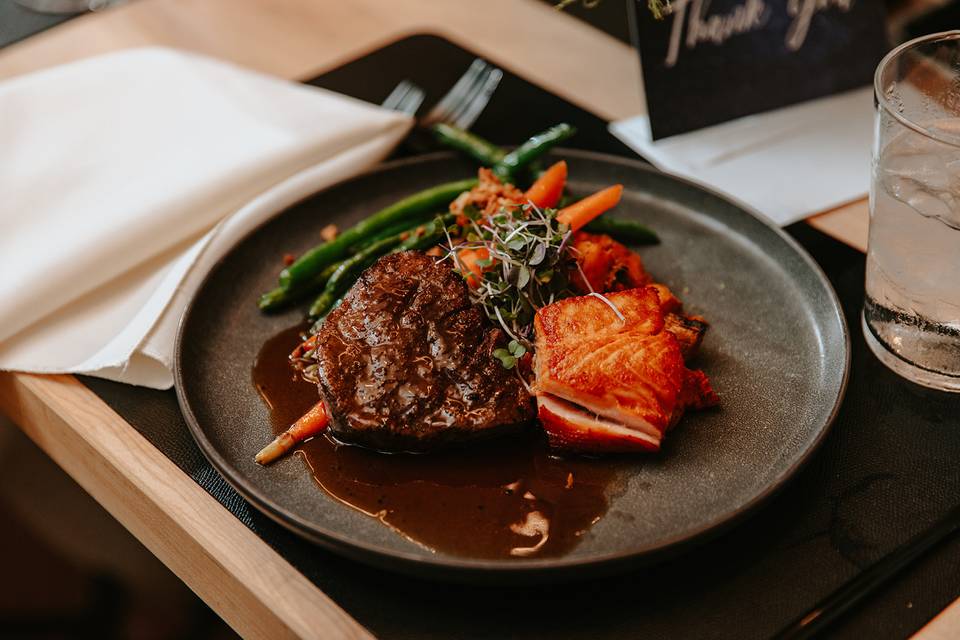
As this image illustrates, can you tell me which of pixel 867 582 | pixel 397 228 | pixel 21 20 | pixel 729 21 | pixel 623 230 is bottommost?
pixel 867 582

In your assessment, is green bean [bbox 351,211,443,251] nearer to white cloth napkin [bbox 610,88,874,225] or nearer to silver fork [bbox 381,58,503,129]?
silver fork [bbox 381,58,503,129]

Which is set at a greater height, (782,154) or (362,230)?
(362,230)

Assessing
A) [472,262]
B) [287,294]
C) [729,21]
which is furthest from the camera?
[729,21]

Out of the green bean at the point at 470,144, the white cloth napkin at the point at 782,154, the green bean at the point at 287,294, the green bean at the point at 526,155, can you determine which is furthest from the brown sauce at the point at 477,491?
the white cloth napkin at the point at 782,154

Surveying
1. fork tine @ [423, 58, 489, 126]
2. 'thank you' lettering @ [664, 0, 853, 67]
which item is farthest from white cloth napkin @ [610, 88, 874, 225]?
fork tine @ [423, 58, 489, 126]

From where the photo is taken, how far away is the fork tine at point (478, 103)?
278 centimetres

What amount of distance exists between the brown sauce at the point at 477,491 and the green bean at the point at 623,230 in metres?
0.67

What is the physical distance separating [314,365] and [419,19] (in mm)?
1967

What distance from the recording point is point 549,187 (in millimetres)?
2256

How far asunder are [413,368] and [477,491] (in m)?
0.26

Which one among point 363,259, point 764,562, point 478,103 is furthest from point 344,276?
point 764,562

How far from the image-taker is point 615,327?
179cm

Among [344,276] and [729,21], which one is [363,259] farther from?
[729,21]

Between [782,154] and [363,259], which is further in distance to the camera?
[782,154]
